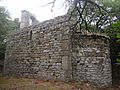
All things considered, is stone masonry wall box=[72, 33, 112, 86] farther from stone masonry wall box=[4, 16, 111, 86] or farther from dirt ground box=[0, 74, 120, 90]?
dirt ground box=[0, 74, 120, 90]

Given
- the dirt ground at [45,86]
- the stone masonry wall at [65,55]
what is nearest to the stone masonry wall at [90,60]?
the stone masonry wall at [65,55]

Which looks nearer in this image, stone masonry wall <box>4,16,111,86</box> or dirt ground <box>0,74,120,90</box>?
dirt ground <box>0,74,120,90</box>

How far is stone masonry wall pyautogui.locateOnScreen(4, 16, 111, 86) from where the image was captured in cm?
734

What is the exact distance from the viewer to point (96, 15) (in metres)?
13.2

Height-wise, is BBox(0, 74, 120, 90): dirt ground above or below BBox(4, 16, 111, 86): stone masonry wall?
below

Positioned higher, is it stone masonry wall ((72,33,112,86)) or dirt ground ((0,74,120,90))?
stone masonry wall ((72,33,112,86))

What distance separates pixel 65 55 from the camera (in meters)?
Result: 7.42

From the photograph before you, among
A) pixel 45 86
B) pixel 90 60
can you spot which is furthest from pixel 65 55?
pixel 45 86

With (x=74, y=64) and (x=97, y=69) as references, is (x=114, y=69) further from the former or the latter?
A: (x=74, y=64)

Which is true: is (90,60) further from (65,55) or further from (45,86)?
(45,86)

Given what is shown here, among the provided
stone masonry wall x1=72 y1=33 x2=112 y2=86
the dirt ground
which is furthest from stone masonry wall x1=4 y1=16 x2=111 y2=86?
the dirt ground

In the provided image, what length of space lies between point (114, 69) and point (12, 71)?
31.4 ft

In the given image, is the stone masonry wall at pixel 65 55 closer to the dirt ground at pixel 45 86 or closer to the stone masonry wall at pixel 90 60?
the stone masonry wall at pixel 90 60

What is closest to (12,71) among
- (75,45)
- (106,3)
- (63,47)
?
(63,47)
